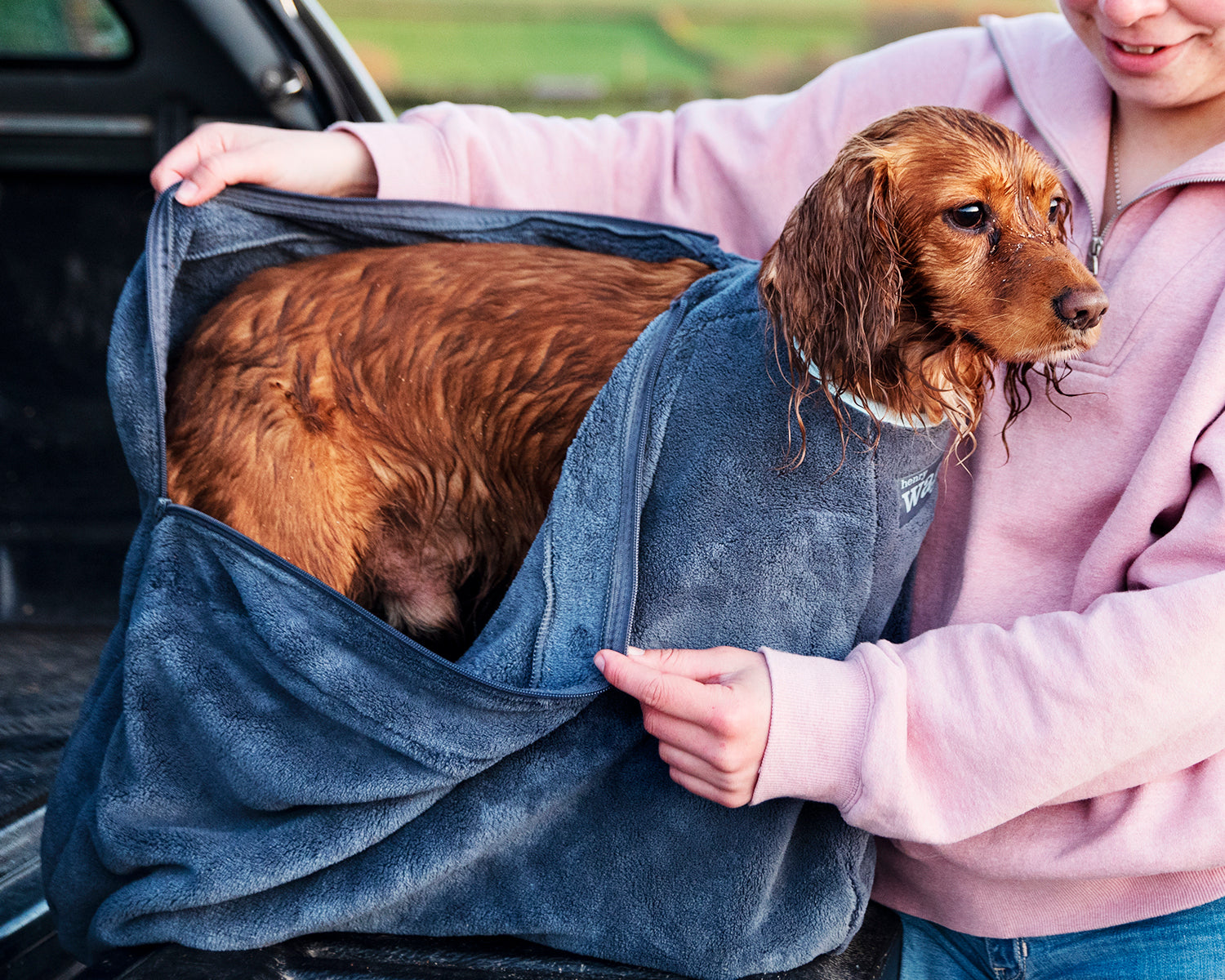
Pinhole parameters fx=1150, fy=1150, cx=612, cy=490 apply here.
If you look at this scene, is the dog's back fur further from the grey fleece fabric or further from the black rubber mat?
the black rubber mat

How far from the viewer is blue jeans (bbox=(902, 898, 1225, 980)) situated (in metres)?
1.48

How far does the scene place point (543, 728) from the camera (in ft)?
4.67

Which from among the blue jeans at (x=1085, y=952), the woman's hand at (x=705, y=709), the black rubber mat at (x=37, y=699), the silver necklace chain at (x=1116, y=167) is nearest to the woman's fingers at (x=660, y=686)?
the woman's hand at (x=705, y=709)

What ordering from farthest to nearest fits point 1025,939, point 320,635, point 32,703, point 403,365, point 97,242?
point 97,242, point 32,703, point 403,365, point 1025,939, point 320,635

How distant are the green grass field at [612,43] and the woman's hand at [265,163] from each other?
15240mm

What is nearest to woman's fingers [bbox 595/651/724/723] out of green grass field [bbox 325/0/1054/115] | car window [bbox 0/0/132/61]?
car window [bbox 0/0/132/61]

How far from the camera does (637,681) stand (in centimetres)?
138

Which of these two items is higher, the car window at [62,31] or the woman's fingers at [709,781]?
the car window at [62,31]

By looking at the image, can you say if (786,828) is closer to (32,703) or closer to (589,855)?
(589,855)

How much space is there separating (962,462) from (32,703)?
1912 millimetres

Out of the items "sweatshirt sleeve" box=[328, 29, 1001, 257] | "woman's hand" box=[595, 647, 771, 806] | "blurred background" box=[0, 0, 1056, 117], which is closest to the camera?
"woman's hand" box=[595, 647, 771, 806]

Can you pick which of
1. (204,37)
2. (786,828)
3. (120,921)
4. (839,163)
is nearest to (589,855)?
(786,828)

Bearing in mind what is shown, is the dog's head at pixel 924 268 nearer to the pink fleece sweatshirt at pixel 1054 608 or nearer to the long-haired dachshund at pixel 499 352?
the long-haired dachshund at pixel 499 352

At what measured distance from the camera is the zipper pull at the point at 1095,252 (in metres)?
1.64
